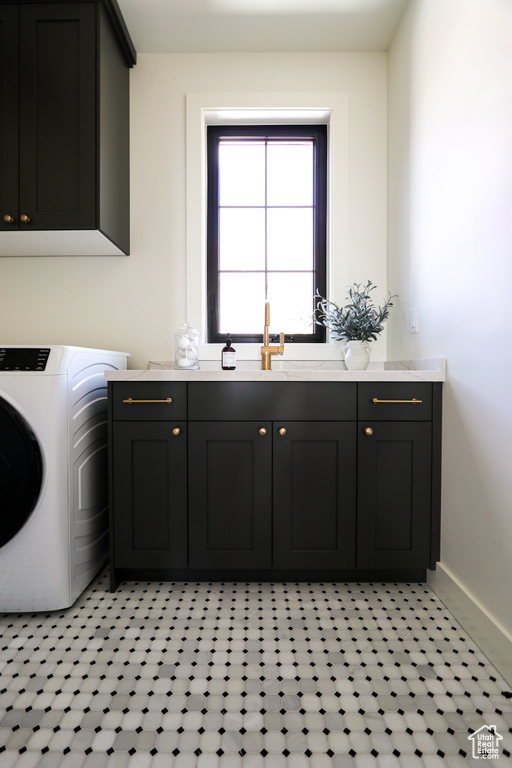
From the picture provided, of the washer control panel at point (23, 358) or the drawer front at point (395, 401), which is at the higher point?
the washer control panel at point (23, 358)

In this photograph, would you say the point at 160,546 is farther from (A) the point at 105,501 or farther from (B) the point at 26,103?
(B) the point at 26,103

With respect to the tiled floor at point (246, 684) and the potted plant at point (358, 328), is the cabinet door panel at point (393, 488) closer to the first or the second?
the tiled floor at point (246, 684)

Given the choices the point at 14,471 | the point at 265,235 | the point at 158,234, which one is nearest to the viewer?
the point at 14,471

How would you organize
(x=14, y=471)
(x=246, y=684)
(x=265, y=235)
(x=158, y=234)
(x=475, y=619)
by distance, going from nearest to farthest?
(x=246, y=684) < (x=475, y=619) < (x=14, y=471) < (x=158, y=234) < (x=265, y=235)

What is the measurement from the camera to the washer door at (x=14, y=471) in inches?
57.3

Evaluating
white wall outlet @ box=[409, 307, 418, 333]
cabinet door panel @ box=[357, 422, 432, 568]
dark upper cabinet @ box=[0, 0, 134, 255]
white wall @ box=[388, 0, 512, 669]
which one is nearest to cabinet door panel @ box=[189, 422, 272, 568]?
cabinet door panel @ box=[357, 422, 432, 568]

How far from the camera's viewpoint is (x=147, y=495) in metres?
1.67

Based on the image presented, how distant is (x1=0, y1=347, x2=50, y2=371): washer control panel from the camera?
148 cm

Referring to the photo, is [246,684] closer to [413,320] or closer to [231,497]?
[231,497]

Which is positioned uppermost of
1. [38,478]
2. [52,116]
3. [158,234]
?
[52,116]

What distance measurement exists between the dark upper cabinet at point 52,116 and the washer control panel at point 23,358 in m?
0.61

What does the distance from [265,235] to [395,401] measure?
1.22 m

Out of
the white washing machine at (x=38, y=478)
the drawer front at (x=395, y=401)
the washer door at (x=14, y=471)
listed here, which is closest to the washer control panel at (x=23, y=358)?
the white washing machine at (x=38, y=478)

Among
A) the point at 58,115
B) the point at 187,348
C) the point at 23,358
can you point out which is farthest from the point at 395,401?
the point at 58,115
